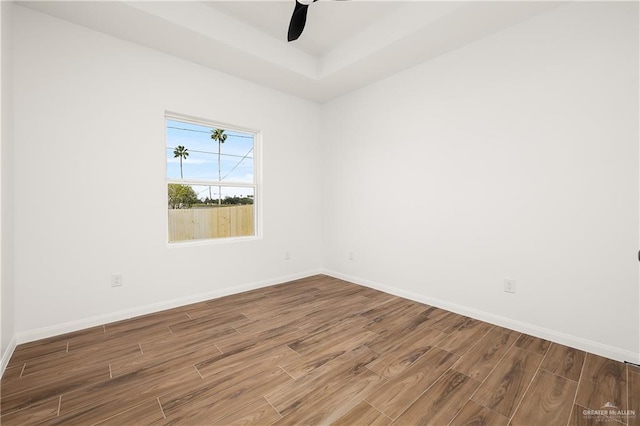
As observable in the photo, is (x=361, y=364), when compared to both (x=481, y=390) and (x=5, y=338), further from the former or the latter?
(x=5, y=338)

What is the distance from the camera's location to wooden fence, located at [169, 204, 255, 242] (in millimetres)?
3213

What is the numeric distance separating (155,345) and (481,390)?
233cm

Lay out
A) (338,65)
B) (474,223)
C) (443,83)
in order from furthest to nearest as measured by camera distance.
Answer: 1. (338,65)
2. (443,83)
3. (474,223)

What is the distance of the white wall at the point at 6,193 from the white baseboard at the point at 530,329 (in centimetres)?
338

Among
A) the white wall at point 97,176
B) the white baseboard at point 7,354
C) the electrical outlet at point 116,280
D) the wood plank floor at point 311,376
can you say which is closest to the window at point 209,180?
the white wall at point 97,176

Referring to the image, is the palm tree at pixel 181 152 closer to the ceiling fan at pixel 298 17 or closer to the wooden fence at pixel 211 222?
the wooden fence at pixel 211 222

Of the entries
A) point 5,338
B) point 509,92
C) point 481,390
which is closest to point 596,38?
point 509,92

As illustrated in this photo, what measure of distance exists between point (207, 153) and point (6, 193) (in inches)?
68.9

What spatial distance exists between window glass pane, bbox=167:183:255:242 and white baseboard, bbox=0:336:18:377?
1.37 m

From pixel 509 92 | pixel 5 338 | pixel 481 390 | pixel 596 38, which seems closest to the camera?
pixel 481 390

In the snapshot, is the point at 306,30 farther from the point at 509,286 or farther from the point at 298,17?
the point at 509,286

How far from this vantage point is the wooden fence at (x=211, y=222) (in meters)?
3.21

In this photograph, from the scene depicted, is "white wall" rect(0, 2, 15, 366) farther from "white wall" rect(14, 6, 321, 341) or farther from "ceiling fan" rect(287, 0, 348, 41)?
"ceiling fan" rect(287, 0, 348, 41)

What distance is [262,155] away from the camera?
150 inches
